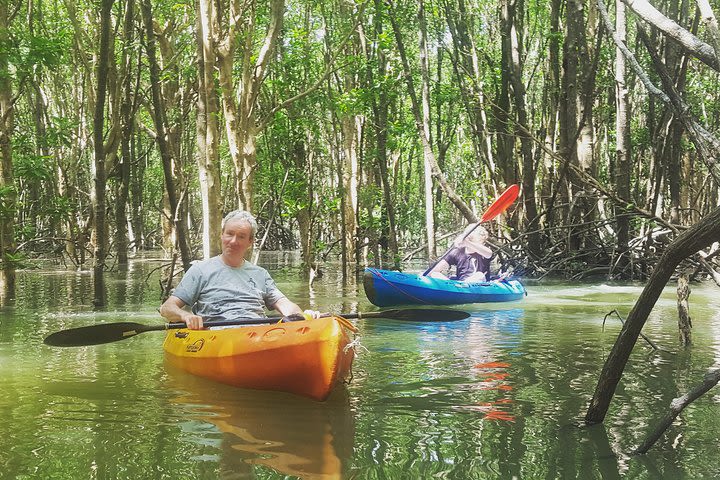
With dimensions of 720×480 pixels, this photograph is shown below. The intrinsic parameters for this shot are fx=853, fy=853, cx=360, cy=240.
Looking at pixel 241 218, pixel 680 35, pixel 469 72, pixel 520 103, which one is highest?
pixel 469 72

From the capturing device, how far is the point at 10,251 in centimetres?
1005

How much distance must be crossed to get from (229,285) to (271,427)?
178 centimetres

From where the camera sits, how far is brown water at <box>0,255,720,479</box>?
3920mm

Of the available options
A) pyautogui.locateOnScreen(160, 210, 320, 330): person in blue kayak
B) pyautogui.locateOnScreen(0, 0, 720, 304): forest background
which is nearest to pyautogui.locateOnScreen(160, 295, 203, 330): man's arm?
pyautogui.locateOnScreen(160, 210, 320, 330): person in blue kayak

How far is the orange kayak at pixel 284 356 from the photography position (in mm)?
5145

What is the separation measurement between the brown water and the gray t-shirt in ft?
1.83

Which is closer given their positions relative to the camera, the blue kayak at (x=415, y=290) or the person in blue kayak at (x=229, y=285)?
the person in blue kayak at (x=229, y=285)

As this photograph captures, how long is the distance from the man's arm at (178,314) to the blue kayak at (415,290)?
16.8 ft

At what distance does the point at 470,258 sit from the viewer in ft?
41.4

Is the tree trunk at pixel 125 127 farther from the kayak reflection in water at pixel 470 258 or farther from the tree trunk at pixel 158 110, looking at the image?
the kayak reflection in water at pixel 470 258

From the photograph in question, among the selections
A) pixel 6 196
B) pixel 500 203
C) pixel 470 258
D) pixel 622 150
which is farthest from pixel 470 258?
pixel 6 196

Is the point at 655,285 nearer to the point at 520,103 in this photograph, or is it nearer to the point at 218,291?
the point at 218,291

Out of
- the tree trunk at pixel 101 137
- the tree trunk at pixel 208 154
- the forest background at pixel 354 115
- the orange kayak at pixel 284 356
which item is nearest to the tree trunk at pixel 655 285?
the orange kayak at pixel 284 356

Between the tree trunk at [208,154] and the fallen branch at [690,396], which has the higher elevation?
the tree trunk at [208,154]
